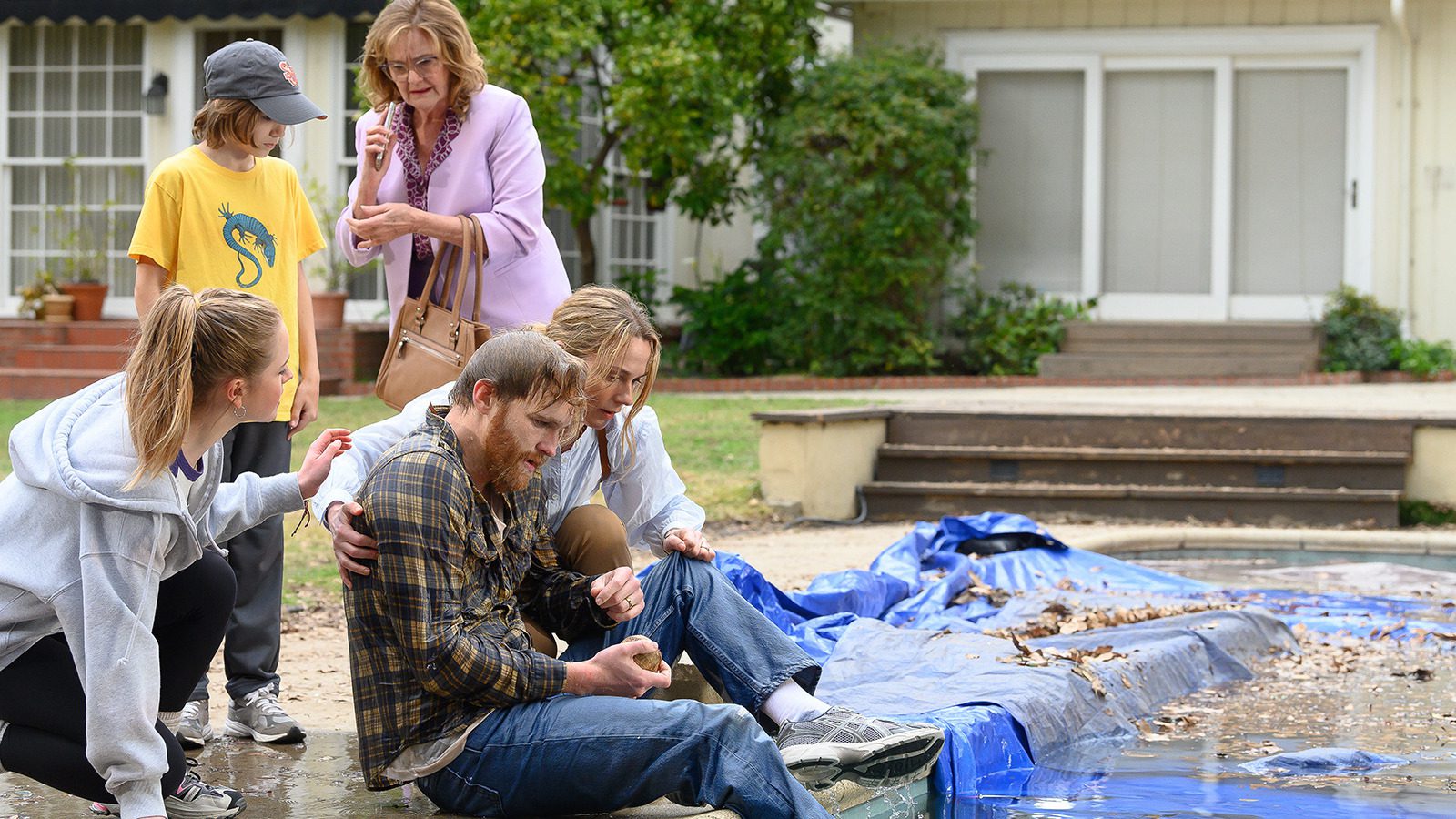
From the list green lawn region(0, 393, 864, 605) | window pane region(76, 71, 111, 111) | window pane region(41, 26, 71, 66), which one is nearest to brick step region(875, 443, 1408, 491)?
green lawn region(0, 393, 864, 605)

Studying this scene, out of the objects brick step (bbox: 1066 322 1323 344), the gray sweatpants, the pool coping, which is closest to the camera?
the gray sweatpants

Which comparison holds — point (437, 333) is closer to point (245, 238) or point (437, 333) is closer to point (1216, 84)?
point (245, 238)

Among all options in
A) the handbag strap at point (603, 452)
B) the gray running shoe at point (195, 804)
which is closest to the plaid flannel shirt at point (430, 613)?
the gray running shoe at point (195, 804)

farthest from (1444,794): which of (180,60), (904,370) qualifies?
(180,60)

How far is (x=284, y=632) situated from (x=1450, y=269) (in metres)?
11.5

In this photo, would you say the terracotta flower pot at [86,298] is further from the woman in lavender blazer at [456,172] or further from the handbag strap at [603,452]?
the handbag strap at [603,452]

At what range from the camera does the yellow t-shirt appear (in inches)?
147

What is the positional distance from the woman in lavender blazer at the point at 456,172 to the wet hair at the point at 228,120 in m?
0.33

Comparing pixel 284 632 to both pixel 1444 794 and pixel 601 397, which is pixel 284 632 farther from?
pixel 1444 794

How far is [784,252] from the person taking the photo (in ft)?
46.6

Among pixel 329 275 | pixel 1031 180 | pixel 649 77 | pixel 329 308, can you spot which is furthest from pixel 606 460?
pixel 1031 180

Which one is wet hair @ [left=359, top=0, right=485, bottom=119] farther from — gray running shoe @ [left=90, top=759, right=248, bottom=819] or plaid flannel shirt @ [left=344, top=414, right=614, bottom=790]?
gray running shoe @ [left=90, top=759, right=248, bottom=819]

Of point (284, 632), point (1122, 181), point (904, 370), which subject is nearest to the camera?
point (284, 632)

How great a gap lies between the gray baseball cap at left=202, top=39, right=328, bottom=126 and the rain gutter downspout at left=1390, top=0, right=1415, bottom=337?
39.9ft
